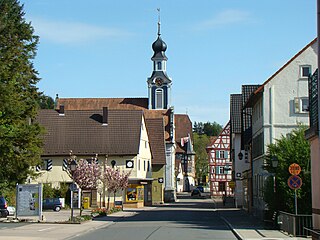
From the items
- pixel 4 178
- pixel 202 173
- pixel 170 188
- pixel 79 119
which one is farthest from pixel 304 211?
pixel 202 173

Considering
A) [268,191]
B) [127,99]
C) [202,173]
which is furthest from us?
[202,173]

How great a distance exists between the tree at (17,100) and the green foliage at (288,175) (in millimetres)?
19701

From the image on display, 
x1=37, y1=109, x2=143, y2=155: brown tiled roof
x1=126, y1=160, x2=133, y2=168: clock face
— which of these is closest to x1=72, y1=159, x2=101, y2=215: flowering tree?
x1=126, y1=160, x2=133, y2=168: clock face

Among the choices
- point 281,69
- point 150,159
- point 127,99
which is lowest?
point 150,159

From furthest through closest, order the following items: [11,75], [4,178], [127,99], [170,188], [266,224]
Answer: [127,99]
[170,188]
[4,178]
[11,75]
[266,224]

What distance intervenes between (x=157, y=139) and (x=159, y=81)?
34844 mm

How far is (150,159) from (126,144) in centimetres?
932

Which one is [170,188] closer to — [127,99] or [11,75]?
[127,99]

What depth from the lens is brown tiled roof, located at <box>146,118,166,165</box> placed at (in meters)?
74.6

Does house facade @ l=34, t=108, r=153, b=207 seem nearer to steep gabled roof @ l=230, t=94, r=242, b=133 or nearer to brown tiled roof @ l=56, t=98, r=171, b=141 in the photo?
steep gabled roof @ l=230, t=94, r=242, b=133

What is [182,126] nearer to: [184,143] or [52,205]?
[184,143]

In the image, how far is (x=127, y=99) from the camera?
365ft

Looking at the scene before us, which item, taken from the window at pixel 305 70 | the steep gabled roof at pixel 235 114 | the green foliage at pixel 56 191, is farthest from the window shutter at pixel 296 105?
the green foliage at pixel 56 191

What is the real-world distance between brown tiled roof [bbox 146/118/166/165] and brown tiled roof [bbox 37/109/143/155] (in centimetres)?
943
